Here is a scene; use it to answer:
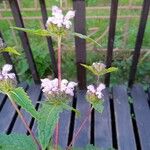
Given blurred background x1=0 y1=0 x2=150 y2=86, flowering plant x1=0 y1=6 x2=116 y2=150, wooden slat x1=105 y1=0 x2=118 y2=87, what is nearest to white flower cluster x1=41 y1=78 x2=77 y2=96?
flowering plant x1=0 y1=6 x2=116 y2=150

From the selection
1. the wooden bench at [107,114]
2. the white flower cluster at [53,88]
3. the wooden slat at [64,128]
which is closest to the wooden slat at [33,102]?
the wooden bench at [107,114]

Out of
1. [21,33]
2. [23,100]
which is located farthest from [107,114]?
[23,100]

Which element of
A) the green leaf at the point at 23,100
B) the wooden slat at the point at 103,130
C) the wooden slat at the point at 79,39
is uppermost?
the wooden slat at the point at 79,39

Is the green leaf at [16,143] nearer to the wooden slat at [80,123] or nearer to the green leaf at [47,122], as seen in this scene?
the green leaf at [47,122]

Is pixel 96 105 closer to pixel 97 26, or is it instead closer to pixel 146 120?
pixel 146 120

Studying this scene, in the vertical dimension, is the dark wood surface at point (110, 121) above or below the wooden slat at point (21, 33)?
below

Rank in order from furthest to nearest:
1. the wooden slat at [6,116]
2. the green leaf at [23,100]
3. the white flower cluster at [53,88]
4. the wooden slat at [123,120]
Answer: the wooden slat at [6,116] → the wooden slat at [123,120] → the white flower cluster at [53,88] → the green leaf at [23,100]

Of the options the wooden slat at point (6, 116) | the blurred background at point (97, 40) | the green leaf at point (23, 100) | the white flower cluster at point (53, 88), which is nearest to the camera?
the green leaf at point (23, 100)

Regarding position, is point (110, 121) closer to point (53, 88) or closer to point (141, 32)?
point (141, 32)

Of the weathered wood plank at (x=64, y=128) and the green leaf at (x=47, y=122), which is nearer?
the green leaf at (x=47, y=122)
